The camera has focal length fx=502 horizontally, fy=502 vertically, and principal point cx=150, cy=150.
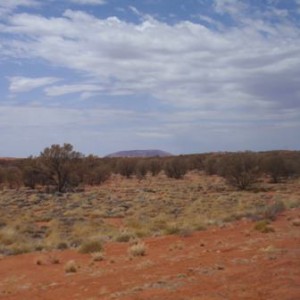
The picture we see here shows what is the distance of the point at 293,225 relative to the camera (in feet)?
72.3

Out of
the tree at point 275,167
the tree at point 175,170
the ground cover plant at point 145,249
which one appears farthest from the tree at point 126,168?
→ the ground cover plant at point 145,249

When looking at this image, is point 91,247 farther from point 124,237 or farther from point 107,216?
point 107,216

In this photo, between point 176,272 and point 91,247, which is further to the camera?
point 91,247

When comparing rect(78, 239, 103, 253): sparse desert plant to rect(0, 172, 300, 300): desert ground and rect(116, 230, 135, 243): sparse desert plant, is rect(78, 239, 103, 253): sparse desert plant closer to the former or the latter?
rect(0, 172, 300, 300): desert ground

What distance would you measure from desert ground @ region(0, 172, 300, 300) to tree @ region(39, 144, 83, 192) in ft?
56.7

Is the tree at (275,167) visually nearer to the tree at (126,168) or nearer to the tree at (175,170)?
the tree at (175,170)

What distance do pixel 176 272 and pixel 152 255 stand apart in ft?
12.2

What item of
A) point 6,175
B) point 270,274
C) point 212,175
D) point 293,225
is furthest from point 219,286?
point 212,175

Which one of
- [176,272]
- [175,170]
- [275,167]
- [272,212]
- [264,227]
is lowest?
[176,272]

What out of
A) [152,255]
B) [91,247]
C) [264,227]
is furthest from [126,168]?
[152,255]

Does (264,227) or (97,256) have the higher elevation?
(264,227)

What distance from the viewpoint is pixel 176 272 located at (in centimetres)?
1311

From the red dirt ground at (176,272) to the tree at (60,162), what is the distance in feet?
104

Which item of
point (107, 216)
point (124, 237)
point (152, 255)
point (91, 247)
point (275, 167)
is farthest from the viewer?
point (275, 167)
